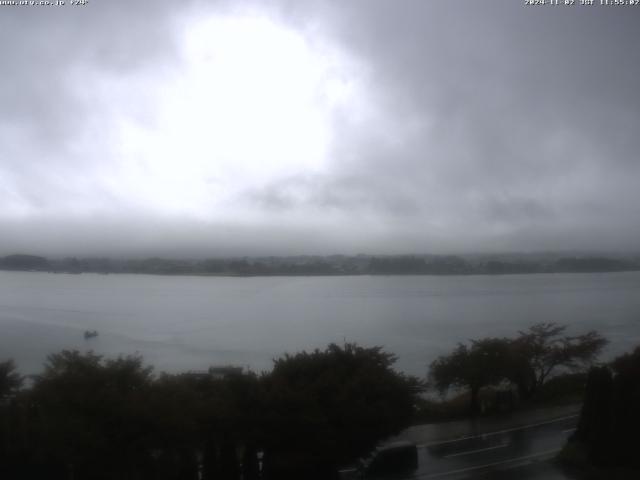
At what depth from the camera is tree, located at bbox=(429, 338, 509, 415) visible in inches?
592

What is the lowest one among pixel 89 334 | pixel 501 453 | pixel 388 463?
pixel 501 453

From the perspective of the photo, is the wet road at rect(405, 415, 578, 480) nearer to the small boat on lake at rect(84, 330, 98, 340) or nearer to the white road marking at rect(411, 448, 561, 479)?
the white road marking at rect(411, 448, 561, 479)

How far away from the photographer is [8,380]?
363 inches

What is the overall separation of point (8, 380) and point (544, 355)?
578 inches

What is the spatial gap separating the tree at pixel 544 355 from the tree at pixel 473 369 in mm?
391

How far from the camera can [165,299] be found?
3253 cm

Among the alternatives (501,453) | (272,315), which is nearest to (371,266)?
(272,315)

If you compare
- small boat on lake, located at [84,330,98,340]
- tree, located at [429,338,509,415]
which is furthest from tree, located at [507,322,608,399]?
small boat on lake, located at [84,330,98,340]

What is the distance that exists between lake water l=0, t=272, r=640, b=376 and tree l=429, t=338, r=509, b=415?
9.77 feet

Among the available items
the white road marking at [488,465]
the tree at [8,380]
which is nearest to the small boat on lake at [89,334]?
the tree at [8,380]

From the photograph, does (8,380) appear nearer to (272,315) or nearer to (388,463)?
(388,463)

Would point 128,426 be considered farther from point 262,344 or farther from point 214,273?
point 214,273

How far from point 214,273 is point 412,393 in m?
26.4

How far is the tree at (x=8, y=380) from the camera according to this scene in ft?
29.3
